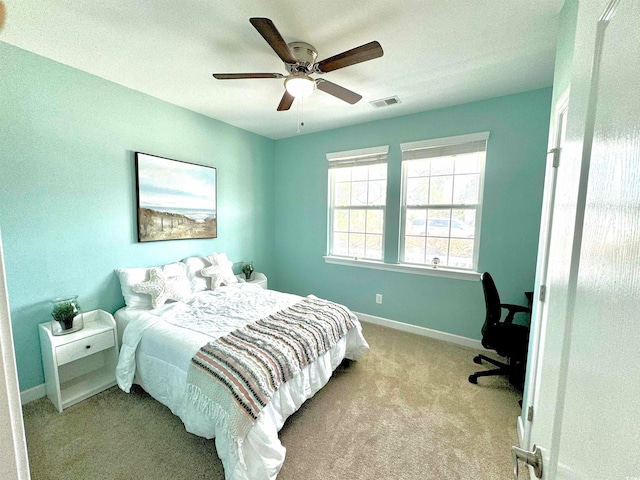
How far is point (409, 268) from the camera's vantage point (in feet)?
10.4

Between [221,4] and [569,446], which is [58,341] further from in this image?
[569,446]

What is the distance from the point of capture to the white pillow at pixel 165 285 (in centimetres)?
244

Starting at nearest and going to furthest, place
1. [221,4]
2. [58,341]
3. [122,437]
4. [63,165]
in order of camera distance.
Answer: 1. [221,4]
2. [122,437]
3. [58,341]
4. [63,165]

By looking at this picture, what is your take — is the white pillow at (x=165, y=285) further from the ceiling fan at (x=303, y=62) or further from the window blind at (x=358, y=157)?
the window blind at (x=358, y=157)

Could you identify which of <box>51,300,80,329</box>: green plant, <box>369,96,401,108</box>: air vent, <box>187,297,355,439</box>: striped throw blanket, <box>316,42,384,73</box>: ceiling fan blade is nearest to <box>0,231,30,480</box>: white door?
<box>187,297,355,439</box>: striped throw blanket

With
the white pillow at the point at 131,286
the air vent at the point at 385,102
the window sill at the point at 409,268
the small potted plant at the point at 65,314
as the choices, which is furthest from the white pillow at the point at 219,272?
the air vent at the point at 385,102

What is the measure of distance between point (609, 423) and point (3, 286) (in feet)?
2.98

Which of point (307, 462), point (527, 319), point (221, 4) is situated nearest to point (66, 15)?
point (221, 4)

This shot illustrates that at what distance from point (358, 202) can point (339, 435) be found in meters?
2.65

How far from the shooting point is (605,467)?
35cm

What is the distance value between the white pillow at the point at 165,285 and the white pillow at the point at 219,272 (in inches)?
9.7

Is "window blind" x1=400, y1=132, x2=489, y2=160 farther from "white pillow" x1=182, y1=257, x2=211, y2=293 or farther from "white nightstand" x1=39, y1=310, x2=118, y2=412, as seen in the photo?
"white nightstand" x1=39, y1=310, x2=118, y2=412

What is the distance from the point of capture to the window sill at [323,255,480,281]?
2.86 meters

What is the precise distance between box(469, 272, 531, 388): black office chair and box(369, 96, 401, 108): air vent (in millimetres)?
1951
